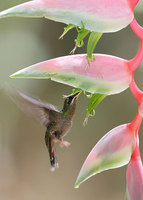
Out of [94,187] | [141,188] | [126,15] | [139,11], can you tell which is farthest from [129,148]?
[94,187]

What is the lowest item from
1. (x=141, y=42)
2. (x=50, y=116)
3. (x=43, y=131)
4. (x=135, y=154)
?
(x=43, y=131)

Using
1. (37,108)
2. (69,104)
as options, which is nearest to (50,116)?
(37,108)

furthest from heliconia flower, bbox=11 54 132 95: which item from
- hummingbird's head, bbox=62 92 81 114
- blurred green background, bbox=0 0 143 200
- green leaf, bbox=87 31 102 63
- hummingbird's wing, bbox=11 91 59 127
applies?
blurred green background, bbox=0 0 143 200

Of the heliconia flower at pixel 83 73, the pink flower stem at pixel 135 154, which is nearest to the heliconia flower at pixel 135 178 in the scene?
the pink flower stem at pixel 135 154

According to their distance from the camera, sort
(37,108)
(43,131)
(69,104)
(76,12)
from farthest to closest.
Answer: (43,131) → (37,108) → (69,104) → (76,12)

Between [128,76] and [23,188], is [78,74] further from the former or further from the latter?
[23,188]

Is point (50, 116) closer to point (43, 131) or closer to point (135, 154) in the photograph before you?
point (135, 154)
